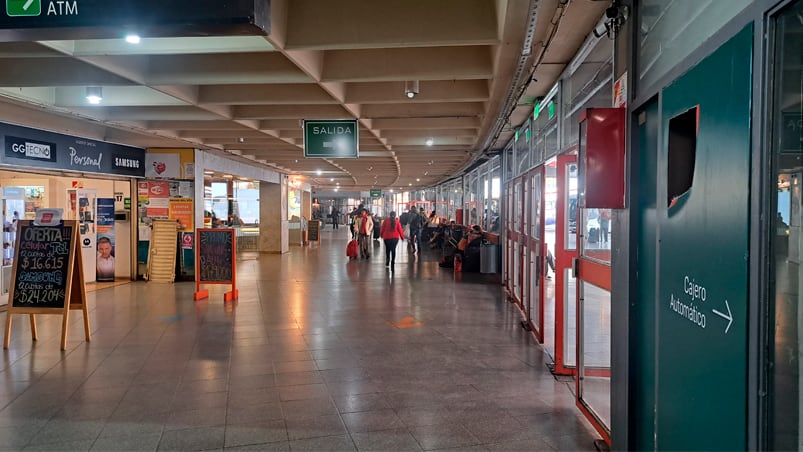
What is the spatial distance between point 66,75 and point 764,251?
6425mm

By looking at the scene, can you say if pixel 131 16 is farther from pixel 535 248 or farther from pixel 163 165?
pixel 163 165

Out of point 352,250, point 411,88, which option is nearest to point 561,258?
point 411,88

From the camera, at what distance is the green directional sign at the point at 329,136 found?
802 cm

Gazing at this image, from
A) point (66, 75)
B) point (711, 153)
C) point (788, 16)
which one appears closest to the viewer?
point (788, 16)

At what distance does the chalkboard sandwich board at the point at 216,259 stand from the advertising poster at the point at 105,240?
2.93m

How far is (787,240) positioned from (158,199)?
11486 mm

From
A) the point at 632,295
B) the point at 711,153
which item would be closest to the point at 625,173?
the point at 632,295

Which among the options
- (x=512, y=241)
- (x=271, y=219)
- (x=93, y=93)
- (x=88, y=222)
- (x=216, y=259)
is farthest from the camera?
(x=271, y=219)

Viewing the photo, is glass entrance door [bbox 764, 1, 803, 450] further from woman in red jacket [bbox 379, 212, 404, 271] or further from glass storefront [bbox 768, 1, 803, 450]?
woman in red jacket [bbox 379, 212, 404, 271]

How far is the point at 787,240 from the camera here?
1514 mm

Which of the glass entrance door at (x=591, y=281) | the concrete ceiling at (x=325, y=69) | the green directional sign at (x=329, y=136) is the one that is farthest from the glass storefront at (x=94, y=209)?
the glass entrance door at (x=591, y=281)

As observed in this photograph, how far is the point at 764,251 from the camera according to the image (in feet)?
5.13

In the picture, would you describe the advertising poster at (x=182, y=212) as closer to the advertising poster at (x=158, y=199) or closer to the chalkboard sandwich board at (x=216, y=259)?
the advertising poster at (x=158, y=199)

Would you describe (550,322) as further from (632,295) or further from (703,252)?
(703,252)
